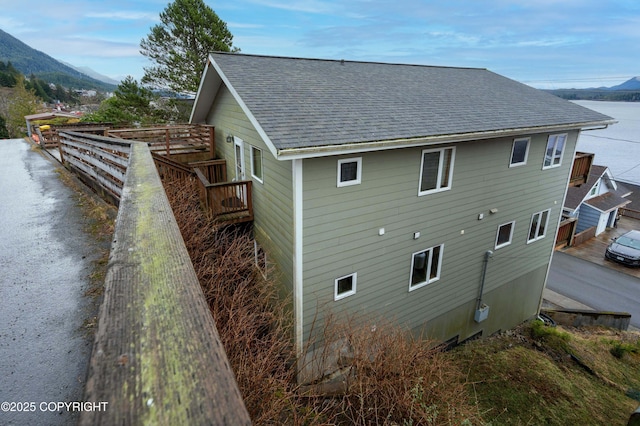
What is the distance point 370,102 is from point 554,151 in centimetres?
712

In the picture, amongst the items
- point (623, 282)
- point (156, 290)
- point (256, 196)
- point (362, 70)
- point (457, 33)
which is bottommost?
point (623, 282)

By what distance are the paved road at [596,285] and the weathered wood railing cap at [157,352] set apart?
20.3 metres

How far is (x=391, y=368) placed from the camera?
515 cm

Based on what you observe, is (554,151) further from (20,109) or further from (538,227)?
(20,109)

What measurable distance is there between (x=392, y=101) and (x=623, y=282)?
19.1 metres

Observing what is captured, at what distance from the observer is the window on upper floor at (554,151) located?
10594 millimetres

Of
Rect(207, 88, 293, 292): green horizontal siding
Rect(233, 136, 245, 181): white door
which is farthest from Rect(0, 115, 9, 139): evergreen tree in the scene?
Rect(233, 136, 245, 181): white door

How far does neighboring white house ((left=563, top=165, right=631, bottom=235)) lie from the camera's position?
78.8 feet

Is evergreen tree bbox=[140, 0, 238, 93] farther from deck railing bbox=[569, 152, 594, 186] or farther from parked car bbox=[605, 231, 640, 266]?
parked car bbox=[605, 231, 640, 266]

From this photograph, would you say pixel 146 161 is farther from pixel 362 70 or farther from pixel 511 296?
pixel 511 296

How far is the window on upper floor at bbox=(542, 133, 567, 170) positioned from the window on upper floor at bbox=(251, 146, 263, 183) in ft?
30.2

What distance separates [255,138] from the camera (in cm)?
853

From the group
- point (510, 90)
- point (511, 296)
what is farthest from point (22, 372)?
point (510, 90)

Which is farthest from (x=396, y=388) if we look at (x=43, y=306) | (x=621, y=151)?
(x=621, y=151)
